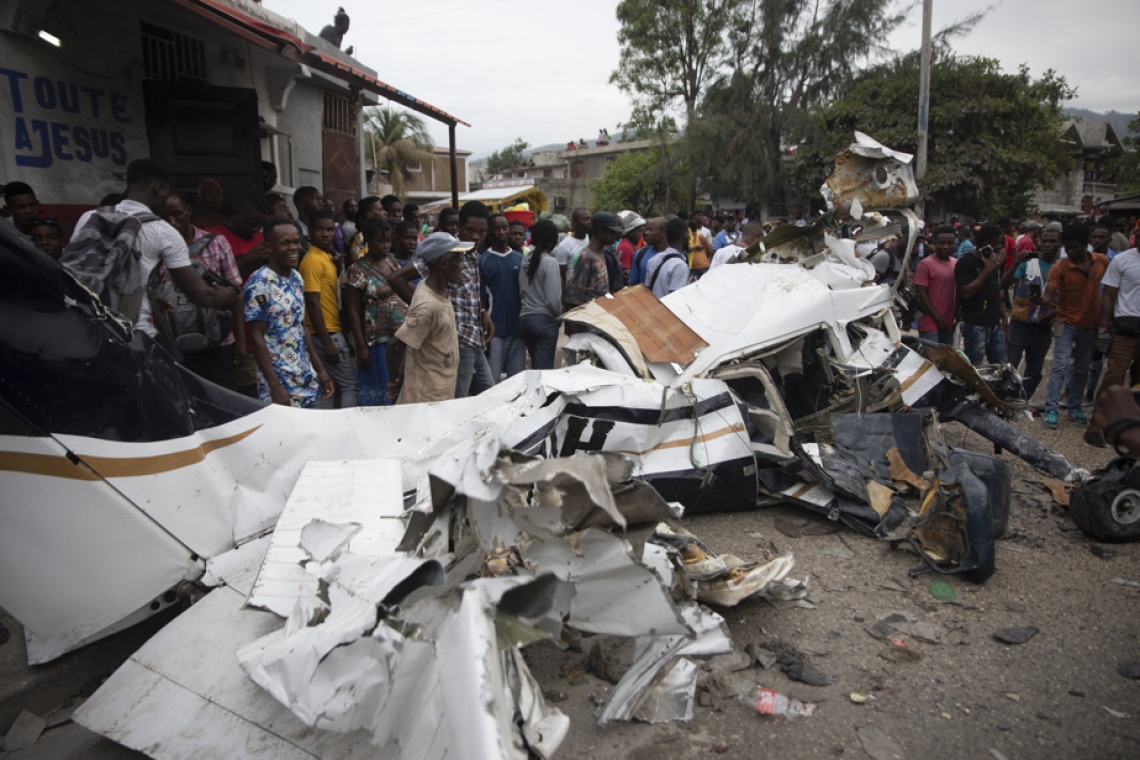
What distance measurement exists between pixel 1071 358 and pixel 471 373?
5.72 meters

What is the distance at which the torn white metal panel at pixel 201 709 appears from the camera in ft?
6.26

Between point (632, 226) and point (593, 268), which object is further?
point (632, 226)

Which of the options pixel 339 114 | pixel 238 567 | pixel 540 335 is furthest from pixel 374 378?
pixel 339 114

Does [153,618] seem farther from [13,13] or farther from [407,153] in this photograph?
[407,153]

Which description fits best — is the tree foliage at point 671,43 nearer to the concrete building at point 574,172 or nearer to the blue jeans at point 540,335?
the concrete building at point 574,172

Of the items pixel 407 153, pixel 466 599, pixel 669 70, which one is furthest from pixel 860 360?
pixel 407 153

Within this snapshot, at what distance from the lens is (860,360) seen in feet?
15.3

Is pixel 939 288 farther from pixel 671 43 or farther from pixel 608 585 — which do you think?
pixel 671 43

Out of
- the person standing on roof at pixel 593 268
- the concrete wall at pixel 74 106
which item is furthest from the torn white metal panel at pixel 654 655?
the concrete wall at pixel 74 106

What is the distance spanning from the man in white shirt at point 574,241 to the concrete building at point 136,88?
8.56 feet

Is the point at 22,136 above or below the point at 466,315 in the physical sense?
above

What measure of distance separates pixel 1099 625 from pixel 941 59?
85.1 feet

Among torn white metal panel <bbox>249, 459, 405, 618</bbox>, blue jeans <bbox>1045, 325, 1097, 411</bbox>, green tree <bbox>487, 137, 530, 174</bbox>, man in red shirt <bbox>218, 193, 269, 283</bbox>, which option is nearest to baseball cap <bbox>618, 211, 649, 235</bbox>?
man in red shirt <bbox>218, 193, 269, 283</bbox>

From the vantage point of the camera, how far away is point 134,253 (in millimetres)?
3461
